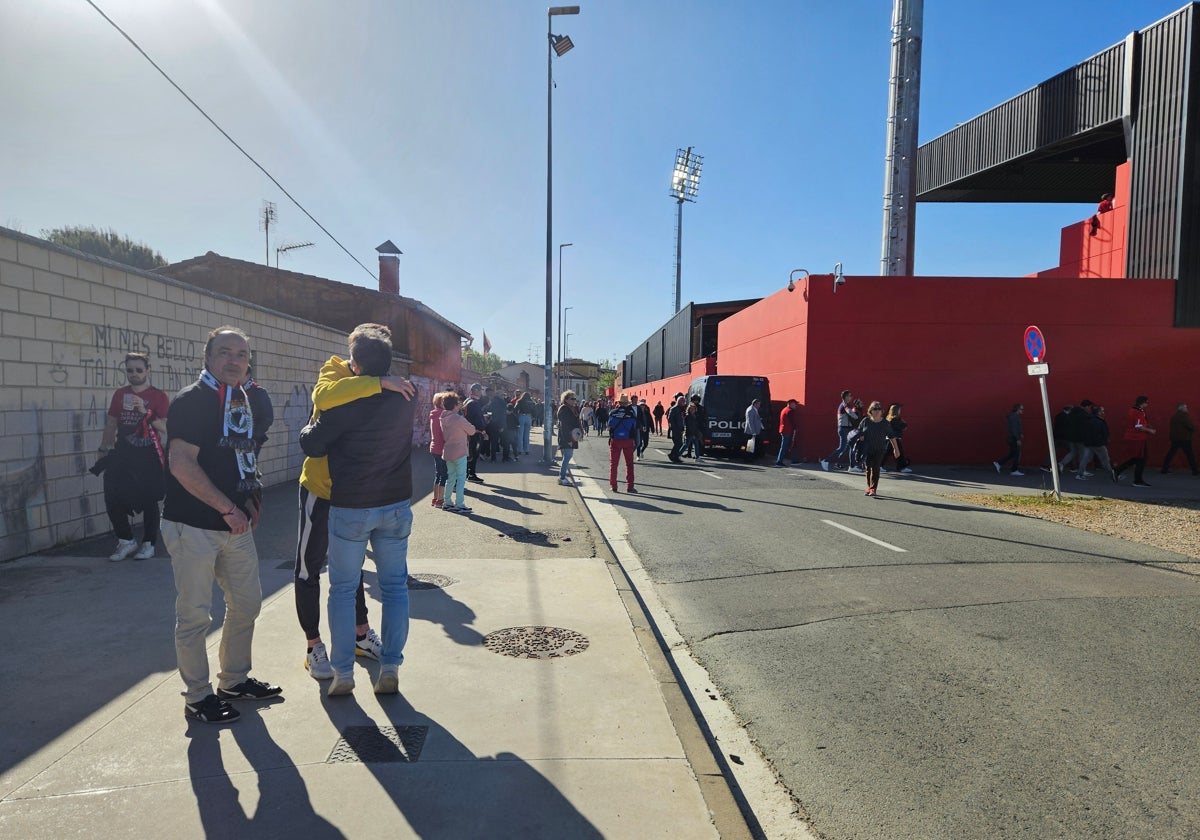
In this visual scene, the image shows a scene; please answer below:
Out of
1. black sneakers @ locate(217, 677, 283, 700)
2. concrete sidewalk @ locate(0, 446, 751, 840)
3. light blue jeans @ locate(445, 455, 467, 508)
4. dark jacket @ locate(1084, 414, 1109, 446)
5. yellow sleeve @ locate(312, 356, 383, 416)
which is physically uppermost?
yellow sleeve @ locate(312, 356, 383, 416)

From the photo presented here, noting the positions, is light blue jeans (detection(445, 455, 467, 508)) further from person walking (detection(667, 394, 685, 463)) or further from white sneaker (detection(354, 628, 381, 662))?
person walking (detection(667, 394, 685, 463))

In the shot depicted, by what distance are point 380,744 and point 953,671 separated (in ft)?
10.8

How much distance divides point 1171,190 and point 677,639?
19810 millimetres

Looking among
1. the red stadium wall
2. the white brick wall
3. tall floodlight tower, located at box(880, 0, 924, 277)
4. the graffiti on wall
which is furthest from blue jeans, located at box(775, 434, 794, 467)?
the white brick wall

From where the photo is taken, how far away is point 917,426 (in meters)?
18.8

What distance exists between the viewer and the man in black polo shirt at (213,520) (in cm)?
328

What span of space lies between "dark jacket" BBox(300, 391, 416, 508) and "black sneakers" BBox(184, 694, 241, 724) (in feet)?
3.48

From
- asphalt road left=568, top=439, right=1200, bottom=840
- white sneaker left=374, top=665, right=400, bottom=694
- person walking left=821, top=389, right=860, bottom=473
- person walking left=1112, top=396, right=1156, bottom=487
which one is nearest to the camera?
asphalt road left=568, top=439, right=1200, bottom=840

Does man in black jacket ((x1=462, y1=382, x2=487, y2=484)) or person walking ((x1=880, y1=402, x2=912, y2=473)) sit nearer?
man in black jacket ((x1=462, y1=382, x2=487, y2=484))

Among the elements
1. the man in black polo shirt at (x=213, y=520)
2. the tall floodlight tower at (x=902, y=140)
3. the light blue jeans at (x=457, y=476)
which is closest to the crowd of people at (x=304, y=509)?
the man in black polo shirt at (x=213, y=520)

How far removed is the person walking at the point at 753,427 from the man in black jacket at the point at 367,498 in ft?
54.9

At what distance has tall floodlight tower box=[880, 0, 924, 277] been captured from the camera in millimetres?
22391

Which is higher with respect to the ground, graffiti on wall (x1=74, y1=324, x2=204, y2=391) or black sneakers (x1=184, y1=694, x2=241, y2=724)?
graffiti on wall (x1=74, y1=324, x2=204, y2=391)

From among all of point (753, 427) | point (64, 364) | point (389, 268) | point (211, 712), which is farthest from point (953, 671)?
point (389, 268)
